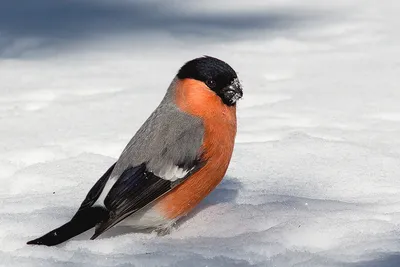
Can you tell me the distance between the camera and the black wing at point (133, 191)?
147 inches

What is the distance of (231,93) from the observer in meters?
4.09

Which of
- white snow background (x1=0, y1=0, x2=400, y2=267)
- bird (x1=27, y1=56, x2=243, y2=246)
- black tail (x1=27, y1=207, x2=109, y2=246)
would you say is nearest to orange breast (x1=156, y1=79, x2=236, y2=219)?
bird (x1=27, y1=56, x2=243, y2=246)

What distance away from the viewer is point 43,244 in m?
3.66

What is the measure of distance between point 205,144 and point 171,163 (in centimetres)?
16

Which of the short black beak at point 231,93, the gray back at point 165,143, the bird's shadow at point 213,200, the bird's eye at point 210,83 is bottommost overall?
the bird's shadow at point 213,200

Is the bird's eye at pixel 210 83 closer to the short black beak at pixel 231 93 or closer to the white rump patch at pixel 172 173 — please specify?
the short black beak at pixel 231 93

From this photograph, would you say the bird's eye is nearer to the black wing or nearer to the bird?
the bird

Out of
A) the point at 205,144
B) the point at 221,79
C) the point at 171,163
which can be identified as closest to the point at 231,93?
→ the point at 221,79

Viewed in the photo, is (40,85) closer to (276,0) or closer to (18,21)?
(18,21)

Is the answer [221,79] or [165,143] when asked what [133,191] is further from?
[221,79]

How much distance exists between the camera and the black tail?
3.66 m

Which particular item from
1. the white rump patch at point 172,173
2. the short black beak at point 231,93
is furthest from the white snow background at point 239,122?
the short black beak at point 231,93

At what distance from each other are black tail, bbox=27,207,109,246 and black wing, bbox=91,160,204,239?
31mm

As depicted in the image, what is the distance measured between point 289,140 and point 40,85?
1945 mm
